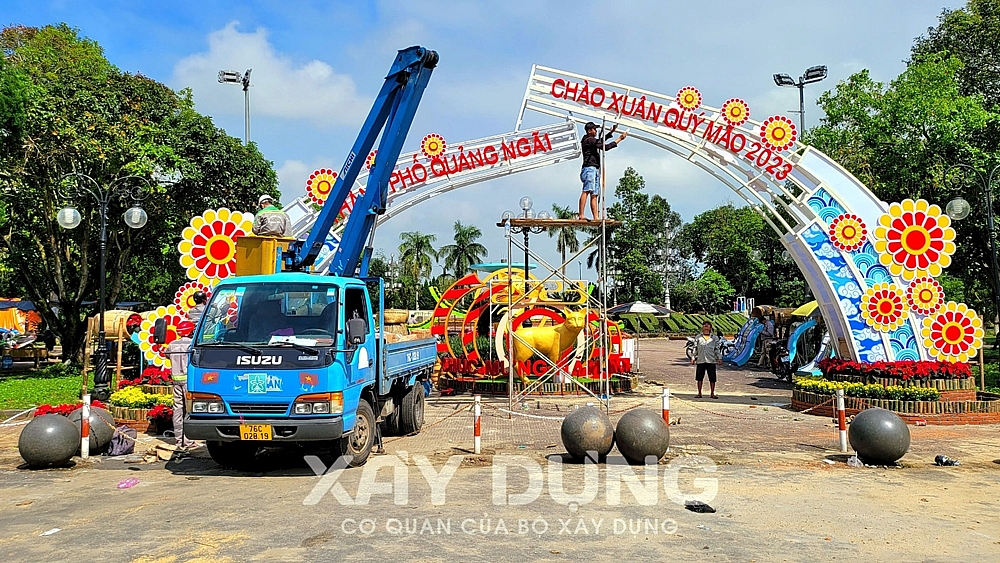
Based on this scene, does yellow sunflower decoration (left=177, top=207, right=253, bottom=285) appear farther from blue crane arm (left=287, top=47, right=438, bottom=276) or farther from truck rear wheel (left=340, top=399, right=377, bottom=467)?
truck rear wheel (left=340, top=399, right=377, bottom=467)

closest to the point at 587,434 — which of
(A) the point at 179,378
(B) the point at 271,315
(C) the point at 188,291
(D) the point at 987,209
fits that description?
(B) the point at 271,315

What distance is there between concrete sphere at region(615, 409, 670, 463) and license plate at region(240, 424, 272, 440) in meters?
4.15

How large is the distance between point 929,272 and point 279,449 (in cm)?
1190

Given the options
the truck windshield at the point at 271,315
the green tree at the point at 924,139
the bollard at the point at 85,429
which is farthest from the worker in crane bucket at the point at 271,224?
the green tree at the point at 924,139

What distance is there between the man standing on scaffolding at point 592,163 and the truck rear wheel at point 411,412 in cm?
535

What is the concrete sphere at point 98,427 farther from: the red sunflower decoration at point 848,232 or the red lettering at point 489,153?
the red sunflower decoration at point 848,232

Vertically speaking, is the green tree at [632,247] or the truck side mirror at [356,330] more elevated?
the green tree at [632,247]

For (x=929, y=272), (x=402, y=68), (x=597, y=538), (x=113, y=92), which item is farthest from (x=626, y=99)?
(x=113, y=92)

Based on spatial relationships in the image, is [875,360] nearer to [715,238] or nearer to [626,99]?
[626,99]

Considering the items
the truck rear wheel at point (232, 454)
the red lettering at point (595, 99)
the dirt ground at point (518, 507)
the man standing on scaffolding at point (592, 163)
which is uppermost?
the red lettering at point (595, 99)

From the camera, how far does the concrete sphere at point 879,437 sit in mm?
9594

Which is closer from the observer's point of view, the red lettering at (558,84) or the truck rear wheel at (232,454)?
the truck rear wheel at (232,454)

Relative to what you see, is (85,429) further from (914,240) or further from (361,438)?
(914,240)

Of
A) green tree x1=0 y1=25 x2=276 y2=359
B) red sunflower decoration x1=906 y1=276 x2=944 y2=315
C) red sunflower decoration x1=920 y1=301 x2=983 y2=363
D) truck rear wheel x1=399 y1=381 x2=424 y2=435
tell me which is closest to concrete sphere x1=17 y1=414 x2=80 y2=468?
truck rear wheel x1=399 y1=381 x2=424 y2=435
